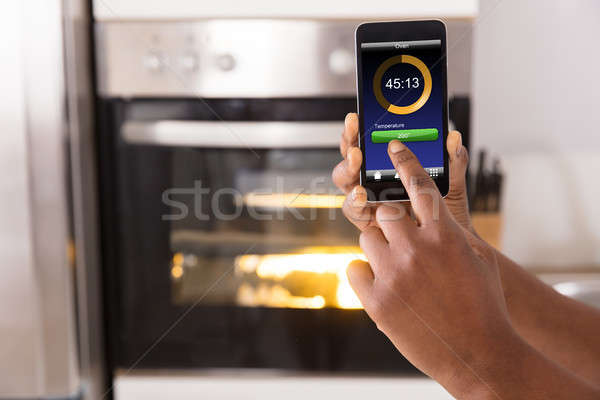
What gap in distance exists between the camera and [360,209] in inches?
21.8

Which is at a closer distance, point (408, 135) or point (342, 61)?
point (408, 135)

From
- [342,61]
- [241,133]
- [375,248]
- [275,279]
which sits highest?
[342,61]

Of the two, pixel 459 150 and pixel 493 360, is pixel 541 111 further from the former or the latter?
pixel 493 360

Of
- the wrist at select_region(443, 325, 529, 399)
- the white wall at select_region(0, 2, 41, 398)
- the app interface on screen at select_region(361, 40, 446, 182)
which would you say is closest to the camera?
the wrist at select_region(443, 325, 529, 399)

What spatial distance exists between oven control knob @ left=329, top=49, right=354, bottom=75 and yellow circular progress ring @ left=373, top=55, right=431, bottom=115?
285 millimetres

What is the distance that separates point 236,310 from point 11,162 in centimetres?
39

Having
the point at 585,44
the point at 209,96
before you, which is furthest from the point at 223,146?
the point at 585,44

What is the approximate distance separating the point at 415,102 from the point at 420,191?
14 cm

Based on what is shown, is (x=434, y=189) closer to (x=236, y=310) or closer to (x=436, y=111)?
(x=436, y=111)

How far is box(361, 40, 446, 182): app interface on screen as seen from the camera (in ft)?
1.77

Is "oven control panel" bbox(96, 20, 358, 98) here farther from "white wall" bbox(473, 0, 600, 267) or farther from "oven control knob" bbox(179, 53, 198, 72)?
"white wall" bbox(473, 0, 600, 267)

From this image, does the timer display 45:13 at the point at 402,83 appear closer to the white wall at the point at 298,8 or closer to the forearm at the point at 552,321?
the forearm at the point at 552,321

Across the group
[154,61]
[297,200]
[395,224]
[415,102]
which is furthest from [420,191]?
[154,61]

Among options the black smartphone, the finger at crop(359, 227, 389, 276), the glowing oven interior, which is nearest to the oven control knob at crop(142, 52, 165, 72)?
the glowing oven interior
